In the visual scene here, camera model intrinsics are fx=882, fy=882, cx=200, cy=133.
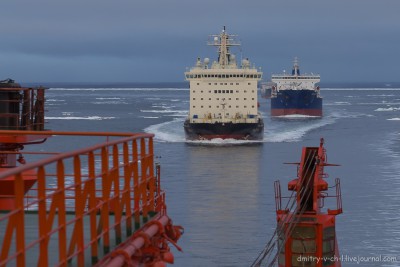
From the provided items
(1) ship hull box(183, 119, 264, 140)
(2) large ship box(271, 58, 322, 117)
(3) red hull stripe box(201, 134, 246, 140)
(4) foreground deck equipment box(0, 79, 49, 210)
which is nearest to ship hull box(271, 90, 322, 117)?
(2) large ship box(271, 58, 322, 117)

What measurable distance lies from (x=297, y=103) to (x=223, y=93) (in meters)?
41.8

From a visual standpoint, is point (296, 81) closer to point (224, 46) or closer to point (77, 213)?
point (224, 46)

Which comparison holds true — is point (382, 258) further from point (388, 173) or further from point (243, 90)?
point (243, 90)

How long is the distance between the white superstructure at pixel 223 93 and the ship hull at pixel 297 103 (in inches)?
1521

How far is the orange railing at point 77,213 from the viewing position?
535cm

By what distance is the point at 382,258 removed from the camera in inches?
904

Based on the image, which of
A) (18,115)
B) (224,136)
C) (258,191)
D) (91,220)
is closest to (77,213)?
(91,220)

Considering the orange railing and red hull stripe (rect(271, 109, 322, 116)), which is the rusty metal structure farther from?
red hull stripe (rect(271, 109, 322, 116))

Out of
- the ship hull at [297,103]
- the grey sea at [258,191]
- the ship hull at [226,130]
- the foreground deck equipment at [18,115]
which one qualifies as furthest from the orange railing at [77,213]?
the ship hull at [297,103]

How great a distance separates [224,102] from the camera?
70688 millimetres

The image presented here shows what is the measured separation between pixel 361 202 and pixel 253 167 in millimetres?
15758

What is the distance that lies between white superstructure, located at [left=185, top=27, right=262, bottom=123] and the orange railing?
2396 inches

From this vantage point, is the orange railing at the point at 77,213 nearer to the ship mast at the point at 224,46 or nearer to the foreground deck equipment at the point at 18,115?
the foreground deck equipment at the point at 18,115

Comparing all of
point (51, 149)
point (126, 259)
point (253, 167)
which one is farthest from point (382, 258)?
point (51, 149)
